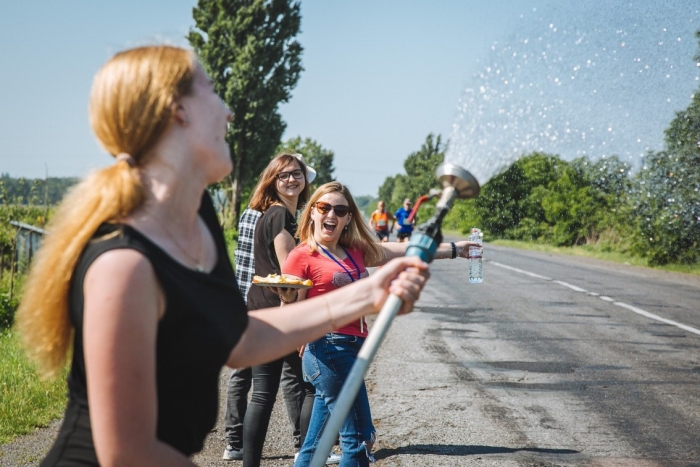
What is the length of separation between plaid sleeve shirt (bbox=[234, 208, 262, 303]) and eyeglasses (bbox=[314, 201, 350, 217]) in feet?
2.04

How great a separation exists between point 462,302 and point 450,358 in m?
5.86

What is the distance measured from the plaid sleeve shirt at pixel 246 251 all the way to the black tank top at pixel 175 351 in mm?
3587

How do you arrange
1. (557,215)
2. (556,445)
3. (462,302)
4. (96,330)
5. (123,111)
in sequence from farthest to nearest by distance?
(557,215) → (462,302) → (556,445) → (123,111) → (96,330)

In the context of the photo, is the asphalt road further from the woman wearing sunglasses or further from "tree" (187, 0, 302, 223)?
"tree" (187, 0, 302, 223)

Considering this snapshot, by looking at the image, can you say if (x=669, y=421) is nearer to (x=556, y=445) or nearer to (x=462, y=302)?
(x=556, y=445)

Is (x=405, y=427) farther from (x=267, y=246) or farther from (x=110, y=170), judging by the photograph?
(x=110, y=170)

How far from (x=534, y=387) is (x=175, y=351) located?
667 cm

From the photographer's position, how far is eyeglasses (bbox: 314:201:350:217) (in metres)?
4.83

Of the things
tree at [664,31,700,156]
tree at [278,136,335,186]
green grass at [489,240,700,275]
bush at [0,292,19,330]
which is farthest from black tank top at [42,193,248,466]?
tree at [278,136,335,186]

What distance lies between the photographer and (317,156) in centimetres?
10781

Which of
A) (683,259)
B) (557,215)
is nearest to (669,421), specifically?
(683,259)

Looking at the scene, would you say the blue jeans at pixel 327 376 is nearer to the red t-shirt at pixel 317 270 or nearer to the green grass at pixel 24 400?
the red t-shirt at pixel 317 270

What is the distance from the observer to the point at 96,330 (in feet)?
4.69

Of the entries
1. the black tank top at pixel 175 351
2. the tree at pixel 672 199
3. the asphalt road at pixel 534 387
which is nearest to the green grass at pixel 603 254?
the tree at pixel 672 199
